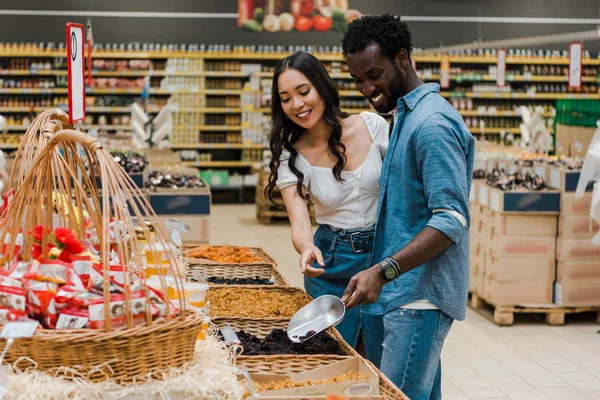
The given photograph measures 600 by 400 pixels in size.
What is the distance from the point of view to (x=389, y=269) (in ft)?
7.38

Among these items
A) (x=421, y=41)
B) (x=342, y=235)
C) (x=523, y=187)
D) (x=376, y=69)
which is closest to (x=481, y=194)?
(x=523, y=187)

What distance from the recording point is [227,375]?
1.87 m

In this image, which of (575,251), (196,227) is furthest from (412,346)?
(575,251)

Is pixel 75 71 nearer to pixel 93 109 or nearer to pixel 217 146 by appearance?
pixel 93 109

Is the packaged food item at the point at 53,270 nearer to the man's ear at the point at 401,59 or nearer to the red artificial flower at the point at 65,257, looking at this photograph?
the red artificial flower at the point at 65,257

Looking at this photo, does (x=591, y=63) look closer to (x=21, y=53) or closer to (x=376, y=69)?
(x=21, y=53)

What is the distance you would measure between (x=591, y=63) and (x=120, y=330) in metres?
13.8

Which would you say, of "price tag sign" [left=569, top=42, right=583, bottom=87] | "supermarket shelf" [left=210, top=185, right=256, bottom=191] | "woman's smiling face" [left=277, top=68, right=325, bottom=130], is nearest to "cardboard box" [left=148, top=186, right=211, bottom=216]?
"woman's smiling face" [left=277, top=68, right=325, bottom=130]

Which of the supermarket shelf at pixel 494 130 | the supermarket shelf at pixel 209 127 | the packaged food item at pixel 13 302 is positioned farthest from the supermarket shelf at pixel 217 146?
the packaged food item at pixel 13 302

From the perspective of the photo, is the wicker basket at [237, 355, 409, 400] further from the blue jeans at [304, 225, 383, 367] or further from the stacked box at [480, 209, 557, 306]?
the stacked box at [480, 209, 557, 306]

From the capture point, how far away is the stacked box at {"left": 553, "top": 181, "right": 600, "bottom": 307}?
19.9 feet

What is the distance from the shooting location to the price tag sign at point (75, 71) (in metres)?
2.82

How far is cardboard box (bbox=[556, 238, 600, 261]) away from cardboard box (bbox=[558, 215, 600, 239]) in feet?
0.12

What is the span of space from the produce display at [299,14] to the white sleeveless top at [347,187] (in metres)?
9.84
